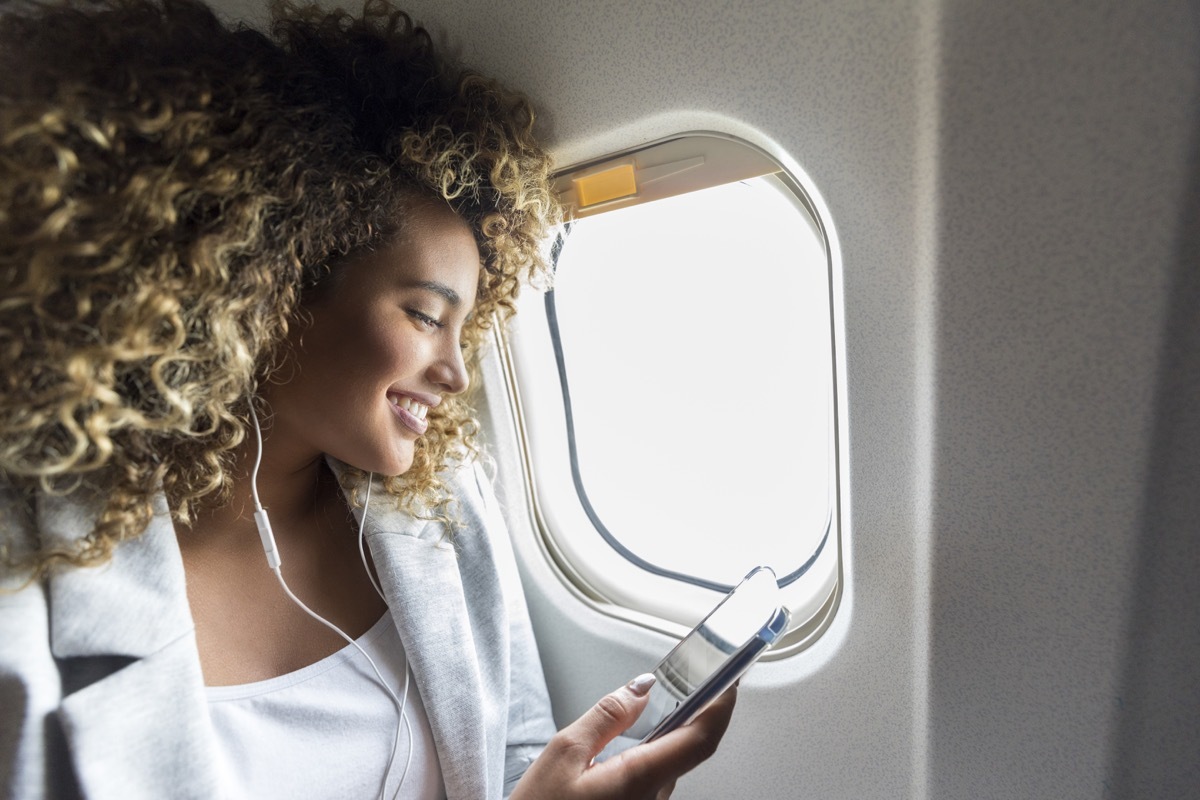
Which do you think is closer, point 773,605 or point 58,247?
point 58,247

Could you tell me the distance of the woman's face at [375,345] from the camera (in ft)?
3.61

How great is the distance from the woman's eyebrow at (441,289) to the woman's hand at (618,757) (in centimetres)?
64

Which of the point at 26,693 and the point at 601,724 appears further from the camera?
the point at 601,724

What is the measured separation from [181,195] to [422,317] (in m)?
0.35

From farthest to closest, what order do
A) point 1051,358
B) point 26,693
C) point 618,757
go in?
point 618,757
point 26,693
point 1051,358

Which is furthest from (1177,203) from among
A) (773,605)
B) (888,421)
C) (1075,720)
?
(773,605)

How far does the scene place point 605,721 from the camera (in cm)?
103

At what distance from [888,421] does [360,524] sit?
0.88m

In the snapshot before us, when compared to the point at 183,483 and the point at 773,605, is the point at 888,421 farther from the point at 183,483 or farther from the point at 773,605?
the point at 183,483

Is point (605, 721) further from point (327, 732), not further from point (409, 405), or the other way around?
point (409, 405)

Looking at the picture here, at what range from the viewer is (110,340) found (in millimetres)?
887

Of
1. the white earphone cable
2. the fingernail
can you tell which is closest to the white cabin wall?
the fingernail

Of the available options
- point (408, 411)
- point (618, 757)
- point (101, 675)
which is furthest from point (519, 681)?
point (101, 675)

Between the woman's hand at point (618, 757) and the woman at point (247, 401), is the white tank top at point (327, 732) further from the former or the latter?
the woman's hand at point (618, 757)
